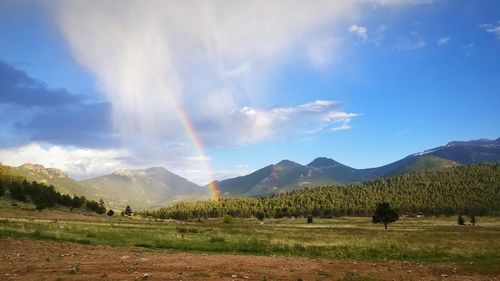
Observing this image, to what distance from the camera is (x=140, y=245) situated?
124 feet

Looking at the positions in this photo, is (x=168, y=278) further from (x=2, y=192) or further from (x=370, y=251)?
(x=2, y=192)

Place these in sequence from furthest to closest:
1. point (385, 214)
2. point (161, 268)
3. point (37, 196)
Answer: point (37, 196) < point (385, 214) < point (161, 268)

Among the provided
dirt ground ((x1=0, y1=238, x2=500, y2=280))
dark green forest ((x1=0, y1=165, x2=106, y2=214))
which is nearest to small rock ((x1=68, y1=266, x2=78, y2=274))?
dirt ground ((x1=0, y1=238, x2=500, y2=280))

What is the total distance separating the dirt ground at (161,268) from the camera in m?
19.1

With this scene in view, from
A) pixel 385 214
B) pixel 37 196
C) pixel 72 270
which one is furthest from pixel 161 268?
pixel 37 196

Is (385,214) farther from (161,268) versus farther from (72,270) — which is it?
(72,270)

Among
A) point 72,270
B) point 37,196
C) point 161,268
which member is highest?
point 37,196

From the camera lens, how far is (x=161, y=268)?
2162 cm

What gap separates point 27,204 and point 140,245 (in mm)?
111693

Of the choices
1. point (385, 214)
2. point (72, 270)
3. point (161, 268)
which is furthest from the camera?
point (385, 214)

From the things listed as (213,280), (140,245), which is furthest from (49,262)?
(140,245)

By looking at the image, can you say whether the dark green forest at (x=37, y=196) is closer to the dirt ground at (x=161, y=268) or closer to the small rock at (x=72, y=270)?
the dirt ground at (x=161, y=268)

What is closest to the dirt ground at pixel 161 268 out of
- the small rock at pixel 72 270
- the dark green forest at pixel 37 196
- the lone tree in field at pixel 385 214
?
the small rock at pixel 72 270

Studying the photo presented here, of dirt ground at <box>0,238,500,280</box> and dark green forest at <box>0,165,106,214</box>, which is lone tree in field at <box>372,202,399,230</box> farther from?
dark green forest at <box>0,165,106,214</box>
